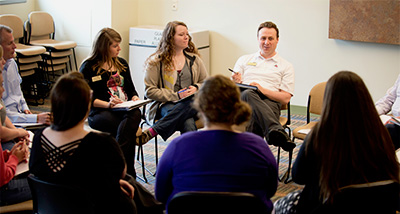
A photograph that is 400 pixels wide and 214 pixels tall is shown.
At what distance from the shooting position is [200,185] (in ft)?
6.19

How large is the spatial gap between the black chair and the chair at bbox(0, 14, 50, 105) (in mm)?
3899

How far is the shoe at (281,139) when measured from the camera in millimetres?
3463

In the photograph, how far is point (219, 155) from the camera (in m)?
1.87

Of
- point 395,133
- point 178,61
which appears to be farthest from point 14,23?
point 395,133

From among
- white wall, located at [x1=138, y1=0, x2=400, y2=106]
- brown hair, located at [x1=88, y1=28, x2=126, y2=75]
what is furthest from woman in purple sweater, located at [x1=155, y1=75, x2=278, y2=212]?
white wall, located at [x1=138, y1=0, x2=400, y2=106]

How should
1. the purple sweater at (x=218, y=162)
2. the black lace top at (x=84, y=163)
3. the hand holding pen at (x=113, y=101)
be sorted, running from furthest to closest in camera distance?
the hand holding pen at (x=113, y=101) → the black lace top at (x=84, y=163) → the purple sweater at (x=218, y=162)

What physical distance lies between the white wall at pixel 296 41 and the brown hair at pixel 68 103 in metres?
4.00

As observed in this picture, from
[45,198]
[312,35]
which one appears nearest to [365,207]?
[45,198]

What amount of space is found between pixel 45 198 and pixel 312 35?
4.23 metres

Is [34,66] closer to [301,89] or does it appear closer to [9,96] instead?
[9,96]

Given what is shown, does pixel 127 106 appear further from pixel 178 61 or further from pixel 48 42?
pixel 48 42

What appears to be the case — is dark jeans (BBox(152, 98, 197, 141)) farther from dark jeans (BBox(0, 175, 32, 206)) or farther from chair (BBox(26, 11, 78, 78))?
chair (BBox(26, 11, 78, 78))

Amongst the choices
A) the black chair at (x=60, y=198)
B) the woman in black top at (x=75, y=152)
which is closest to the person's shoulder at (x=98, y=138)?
the woman in black top at (x=75, y=152)

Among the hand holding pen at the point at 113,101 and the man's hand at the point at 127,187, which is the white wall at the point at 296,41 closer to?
the hand holding pen at the point at 113,101
